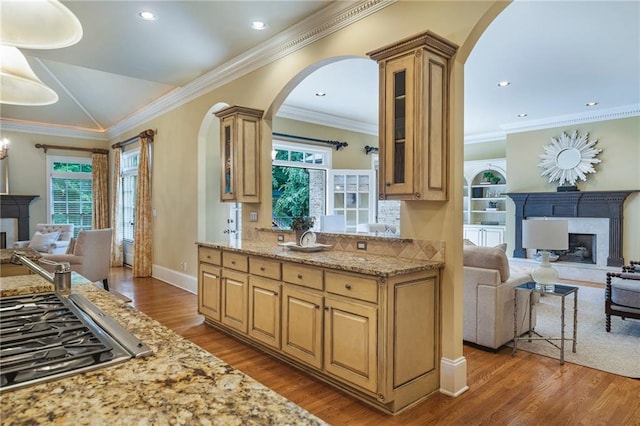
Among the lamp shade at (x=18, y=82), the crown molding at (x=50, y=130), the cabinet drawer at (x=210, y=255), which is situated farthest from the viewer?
the crown molding at (x=50, y=130)

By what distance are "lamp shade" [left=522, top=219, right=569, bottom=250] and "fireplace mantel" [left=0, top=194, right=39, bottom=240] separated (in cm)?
881

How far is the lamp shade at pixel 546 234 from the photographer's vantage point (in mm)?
3203

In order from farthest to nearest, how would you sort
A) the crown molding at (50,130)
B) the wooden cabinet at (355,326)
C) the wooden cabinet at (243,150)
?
the crown molding at (50,130), the wooden cabinet at (243,150), the wooden cabinet at (355,326)

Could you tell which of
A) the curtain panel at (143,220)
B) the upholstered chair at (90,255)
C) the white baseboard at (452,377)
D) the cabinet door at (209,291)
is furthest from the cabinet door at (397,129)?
the curtain panel at (143,220)

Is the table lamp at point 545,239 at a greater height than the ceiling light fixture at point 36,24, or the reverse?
the ceiling light fixture at point 36,24

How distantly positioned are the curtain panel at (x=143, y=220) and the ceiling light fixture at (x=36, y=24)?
554cm

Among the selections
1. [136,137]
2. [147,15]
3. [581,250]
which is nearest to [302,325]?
[147,15]

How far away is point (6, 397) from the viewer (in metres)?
0.70

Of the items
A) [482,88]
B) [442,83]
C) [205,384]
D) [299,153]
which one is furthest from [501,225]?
[205,384]

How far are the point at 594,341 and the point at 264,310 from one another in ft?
10.0

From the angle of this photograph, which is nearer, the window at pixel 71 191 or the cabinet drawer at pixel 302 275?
the cabinet drawer at pixel 302 275

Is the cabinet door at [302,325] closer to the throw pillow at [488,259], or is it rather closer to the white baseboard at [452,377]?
the white baseboard at [452,377]

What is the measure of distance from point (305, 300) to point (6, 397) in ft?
7.15

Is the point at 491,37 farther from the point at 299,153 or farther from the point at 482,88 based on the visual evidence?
the point at 299,153
